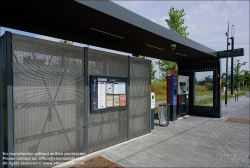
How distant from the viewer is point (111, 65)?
5641mm

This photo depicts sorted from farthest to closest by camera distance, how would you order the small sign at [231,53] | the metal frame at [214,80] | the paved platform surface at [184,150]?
the metal frame at [214,80] → the small sign at [231,53] → the paved platform surface at [184,150]

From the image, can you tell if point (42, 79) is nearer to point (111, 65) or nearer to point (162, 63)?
point (111, 65)

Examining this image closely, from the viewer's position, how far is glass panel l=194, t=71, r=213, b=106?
11.0m

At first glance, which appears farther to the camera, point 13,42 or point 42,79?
point 42,79

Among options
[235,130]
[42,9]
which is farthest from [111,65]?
[235,130]

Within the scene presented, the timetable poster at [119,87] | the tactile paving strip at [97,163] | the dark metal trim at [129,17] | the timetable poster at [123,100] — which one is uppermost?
the dark metal trim at [129,17]

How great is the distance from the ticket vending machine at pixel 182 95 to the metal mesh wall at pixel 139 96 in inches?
149

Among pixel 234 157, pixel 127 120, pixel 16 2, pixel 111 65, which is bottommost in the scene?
pixel 234 157

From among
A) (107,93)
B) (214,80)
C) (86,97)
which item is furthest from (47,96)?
(214,80)

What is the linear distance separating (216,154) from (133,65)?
3724 mm

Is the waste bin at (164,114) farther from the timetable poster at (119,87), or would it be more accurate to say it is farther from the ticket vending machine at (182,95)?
the timetable poster at (119,87)

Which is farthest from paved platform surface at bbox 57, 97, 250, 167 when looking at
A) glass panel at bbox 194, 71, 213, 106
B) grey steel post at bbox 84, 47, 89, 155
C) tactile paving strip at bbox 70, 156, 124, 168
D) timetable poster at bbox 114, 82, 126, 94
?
glass panel at bbox 194, 71, 213, 106

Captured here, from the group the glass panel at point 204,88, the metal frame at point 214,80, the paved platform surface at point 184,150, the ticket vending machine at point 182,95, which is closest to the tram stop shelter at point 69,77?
the paved platform surface at point 184,150

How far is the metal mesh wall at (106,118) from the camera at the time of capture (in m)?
5.09
